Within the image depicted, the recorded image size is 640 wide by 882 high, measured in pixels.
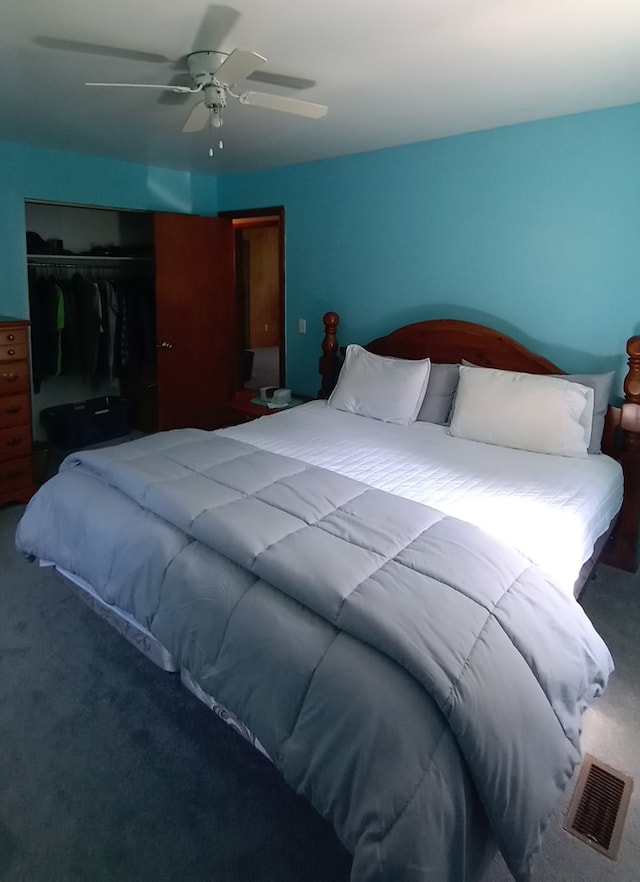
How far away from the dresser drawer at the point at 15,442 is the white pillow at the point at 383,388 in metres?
1.89

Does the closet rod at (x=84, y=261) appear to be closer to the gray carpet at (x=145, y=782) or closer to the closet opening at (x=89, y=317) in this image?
the closet opening at (x=89, y=317)

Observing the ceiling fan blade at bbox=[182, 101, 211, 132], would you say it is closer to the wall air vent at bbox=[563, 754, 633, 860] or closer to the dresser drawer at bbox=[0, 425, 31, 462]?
the dresser drawer at bbox=[0, 425, 31, 462]

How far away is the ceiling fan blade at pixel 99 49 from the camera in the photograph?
6.86ft

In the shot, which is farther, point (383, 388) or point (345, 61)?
point (383, 388)

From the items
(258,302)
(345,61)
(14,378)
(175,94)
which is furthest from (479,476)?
(258,302)

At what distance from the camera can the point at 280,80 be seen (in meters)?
2.49

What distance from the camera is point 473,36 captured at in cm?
200

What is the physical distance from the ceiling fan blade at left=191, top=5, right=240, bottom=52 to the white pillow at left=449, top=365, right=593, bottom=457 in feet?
6.16

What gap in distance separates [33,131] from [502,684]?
3.87 m

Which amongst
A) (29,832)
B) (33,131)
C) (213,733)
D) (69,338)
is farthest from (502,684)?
(69,338)

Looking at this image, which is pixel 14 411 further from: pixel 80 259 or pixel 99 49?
pixel 99 49

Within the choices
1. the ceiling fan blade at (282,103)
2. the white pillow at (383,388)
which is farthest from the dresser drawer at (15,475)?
the ceiling fan blade at (282,103)

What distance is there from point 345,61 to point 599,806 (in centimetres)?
268

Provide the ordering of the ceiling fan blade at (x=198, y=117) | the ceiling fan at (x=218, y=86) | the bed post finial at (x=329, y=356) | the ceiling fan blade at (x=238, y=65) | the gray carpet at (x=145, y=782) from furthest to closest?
the bed post finial at (x=329, y=356) → the ceiling fan blade at (x=198, y=117) → the ceiling fan at (x=218, y=86) → the ceiling fan blade at (x=238, y=65) → the gray carpet at (x=145, y=782)
